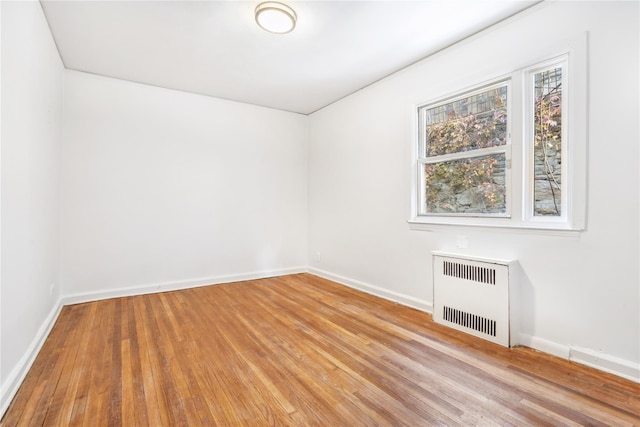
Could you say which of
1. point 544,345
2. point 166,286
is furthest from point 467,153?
point 166,286

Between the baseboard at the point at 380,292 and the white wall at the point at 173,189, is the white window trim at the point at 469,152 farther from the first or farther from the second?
the white wall at the point at 173,189

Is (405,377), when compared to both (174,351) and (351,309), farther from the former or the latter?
(174,351)

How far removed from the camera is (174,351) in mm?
2328

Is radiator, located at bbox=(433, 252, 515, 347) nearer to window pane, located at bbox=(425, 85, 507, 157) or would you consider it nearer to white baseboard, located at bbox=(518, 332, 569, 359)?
white baseboard, located at bbox=(518, 332, 569, 359)

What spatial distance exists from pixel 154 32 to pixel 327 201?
2955 millimetres

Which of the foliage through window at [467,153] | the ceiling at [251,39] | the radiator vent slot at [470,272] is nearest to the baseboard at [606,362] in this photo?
the radiator vent slot at [470,272]

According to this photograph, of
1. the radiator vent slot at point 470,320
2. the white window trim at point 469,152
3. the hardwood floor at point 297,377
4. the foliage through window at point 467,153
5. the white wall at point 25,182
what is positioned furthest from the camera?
the foliage through window at point 467,153

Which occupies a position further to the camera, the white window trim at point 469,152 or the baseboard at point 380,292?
the baseboard at point 380,292

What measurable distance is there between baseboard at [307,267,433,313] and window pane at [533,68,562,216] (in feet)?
4.58

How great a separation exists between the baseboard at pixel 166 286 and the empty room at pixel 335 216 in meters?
0.04

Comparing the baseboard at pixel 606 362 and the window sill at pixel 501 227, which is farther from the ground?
the window sill at pixel 501 227

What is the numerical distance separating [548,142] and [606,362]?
63.0 inches

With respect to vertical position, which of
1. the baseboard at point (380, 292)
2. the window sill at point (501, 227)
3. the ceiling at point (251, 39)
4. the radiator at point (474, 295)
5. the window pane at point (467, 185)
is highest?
the ceiling at point (251, 39)

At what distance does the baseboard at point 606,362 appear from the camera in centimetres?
192
